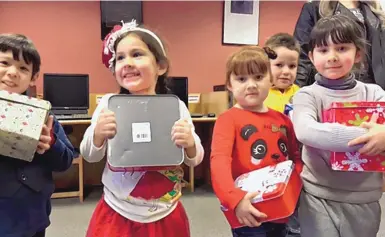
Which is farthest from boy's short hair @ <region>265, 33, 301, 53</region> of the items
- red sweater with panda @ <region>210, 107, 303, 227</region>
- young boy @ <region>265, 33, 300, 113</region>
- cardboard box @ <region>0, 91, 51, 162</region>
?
cardboard box @ <region>0, 91, 51, 162</region>

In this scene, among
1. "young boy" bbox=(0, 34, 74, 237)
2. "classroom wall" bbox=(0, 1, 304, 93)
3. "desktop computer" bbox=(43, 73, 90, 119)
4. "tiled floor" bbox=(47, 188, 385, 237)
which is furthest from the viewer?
"classroom wall" bbox=(0, 1, 304, 93)

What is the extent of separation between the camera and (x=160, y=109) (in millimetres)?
1070

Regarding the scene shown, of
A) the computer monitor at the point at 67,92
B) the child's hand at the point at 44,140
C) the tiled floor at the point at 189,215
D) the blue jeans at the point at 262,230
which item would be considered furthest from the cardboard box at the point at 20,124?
the computer monitor at the point at 67,92

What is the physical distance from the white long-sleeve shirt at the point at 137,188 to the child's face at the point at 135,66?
0.10m

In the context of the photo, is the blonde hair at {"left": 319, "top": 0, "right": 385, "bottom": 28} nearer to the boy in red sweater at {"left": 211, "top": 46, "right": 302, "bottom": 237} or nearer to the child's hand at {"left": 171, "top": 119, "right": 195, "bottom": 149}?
the boy in red sweater at {"left": 211, "top": 46, "right": 302, "bottom": 237}

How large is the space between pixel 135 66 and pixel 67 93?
9.00 ft

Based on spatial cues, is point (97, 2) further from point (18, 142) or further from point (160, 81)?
point (18, 142)

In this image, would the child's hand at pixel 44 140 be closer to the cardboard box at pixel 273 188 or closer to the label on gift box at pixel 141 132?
the label on gift box at pixel 141 132

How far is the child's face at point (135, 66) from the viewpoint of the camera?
3.81 ft

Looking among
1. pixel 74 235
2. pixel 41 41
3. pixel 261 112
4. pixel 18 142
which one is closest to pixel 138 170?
pixel 18 142

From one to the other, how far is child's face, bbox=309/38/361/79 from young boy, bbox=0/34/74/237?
0.80m

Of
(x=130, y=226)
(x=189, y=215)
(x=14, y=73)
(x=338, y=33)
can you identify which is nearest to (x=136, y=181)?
(x=130, y=226)

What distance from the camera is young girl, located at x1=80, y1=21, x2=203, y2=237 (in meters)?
1.05

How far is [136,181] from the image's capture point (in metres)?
1.09
